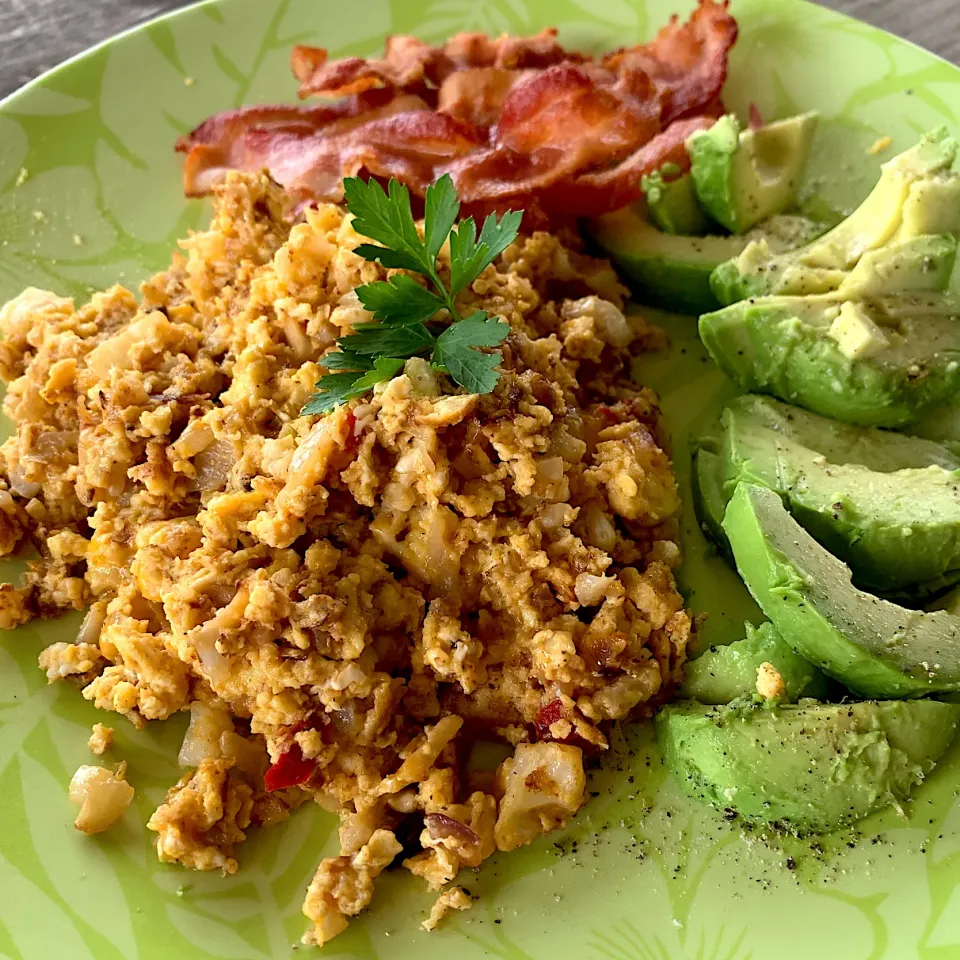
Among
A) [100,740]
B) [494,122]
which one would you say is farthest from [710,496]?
[100,740]

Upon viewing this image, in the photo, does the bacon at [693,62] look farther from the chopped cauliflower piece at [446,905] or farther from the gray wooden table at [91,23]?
the chopped cauliflower piece at [446,905]

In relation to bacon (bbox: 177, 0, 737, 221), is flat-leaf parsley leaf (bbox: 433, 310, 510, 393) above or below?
below

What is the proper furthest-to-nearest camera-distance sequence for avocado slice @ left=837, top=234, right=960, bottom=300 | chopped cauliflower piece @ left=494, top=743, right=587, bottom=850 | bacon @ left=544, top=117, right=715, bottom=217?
bacon @ left=544, top=117, right=715, bottom=217, avocado slice @ left=837, top=234, right=960, bottom=300, chopped cauliflower piece @ left=494, top=743, right=587, bottom=850

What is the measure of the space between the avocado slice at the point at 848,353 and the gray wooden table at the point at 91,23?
209 centimetres

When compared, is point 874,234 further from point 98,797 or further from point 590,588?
point 98,797

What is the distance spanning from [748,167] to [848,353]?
2.71 ft

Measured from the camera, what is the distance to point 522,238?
3.00 metres

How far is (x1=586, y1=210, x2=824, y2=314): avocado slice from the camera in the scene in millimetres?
3008

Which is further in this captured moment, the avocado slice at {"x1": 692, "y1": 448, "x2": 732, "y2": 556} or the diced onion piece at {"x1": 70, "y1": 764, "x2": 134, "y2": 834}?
the avocado slice at {"x1": 692, "y1": 448, "x2": 732, "y2": 556}

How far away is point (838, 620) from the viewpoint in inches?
83.0

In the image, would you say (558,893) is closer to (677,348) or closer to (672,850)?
(672,850)

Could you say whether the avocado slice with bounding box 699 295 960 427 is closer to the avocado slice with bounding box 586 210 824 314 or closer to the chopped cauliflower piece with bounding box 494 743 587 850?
the avocado slice with bounding box 586 210 824 314

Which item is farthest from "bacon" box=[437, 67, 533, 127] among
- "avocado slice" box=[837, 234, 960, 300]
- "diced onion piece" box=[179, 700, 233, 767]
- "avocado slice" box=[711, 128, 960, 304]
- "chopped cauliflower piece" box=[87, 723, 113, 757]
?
"chopped cauliflower piece" box=[87, 723, 113, 757]

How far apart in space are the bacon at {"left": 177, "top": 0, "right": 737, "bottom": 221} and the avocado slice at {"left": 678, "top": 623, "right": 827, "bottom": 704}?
1.48 metres
